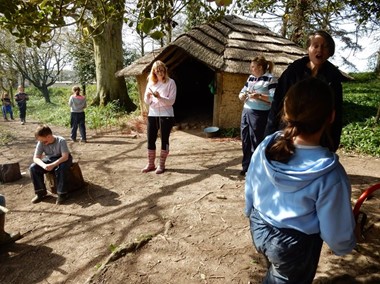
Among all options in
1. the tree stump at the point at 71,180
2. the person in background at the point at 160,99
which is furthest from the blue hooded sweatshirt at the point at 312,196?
the tree stump at the point at 71,180

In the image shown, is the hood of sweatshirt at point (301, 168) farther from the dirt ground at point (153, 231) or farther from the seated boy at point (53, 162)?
the seated boy at point (53, 162)

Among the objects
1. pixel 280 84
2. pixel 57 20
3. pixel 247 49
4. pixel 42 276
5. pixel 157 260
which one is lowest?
pixel 42 276

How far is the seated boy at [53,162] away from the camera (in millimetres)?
4613

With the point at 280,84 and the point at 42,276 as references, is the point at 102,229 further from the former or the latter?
the point at 280,84

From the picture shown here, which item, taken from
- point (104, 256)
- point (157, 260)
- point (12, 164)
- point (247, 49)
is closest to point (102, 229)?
point (104, 256)

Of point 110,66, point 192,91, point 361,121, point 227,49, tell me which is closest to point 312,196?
point 227,49

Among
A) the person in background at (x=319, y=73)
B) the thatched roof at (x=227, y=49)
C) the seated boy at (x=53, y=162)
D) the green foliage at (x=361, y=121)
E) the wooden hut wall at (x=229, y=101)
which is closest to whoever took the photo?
the person in background at (x=319, y=73)

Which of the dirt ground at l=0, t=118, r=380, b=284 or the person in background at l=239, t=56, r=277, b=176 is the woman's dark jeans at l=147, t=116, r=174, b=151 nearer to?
the dirt ground at l=0, t=118, r=380, b=284

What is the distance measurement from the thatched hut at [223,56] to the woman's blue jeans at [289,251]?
6731 mm

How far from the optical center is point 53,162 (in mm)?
4668

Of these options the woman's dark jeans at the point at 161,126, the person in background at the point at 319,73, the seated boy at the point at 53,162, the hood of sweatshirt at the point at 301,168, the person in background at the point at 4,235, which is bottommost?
the person in background at the point at 4,235

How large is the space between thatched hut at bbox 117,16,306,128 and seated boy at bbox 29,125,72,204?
467cm

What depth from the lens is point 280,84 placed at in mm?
2932

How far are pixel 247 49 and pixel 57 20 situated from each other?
24.0ft
